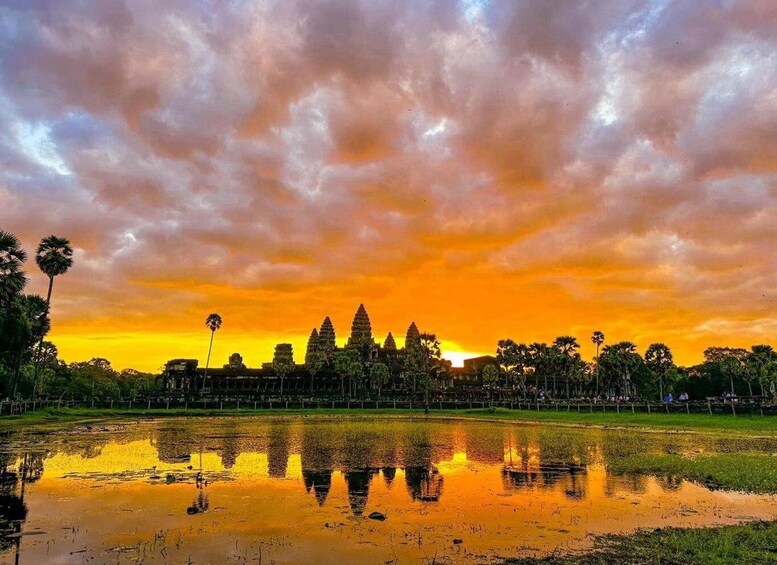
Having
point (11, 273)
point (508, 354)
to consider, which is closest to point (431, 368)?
point (508, 354)

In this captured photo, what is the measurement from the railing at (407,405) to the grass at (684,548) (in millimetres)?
65802

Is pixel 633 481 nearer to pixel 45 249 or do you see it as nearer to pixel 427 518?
pixel 427 518

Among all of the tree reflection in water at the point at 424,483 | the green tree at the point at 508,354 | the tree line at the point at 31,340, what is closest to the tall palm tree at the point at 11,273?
the tree line at the point at 31,340

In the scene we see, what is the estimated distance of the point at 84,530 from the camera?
1689cm

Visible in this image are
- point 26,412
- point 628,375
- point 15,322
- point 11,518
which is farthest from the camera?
point 628,375

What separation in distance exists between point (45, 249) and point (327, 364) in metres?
94.6

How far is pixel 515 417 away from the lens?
87.3 meters

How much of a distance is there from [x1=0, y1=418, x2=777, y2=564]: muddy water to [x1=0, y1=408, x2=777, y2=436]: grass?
23.1 metres

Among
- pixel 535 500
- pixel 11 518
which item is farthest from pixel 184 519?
pixel 535 500

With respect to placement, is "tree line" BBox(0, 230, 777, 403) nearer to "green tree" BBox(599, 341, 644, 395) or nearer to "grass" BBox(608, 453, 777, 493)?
"green tree" BBox(599, 341, 644, 395)

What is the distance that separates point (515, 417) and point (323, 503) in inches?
2781

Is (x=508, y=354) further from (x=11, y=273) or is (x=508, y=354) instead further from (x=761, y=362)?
(x=11, y=273)

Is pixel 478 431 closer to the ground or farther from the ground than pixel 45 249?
closer to the ground

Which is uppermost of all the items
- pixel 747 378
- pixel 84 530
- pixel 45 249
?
pixel 45 249
